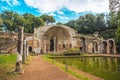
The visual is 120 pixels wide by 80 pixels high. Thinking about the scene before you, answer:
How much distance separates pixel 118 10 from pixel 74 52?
21.1 m

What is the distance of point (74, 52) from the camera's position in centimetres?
4059

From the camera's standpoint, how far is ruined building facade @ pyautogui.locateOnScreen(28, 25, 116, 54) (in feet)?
165

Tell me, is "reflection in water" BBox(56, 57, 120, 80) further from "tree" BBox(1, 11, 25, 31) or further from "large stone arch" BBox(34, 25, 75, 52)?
"tree" BBox(1, 11, 25, 31)

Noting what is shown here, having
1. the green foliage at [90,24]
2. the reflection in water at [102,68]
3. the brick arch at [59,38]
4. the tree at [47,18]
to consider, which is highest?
the tree at [47,18]

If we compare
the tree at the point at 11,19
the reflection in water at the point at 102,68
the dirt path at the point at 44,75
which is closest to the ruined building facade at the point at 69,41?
the tree at the point at 11,19

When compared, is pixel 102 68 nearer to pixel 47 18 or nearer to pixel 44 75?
pixel 44 75

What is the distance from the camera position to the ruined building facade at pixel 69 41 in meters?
50.2

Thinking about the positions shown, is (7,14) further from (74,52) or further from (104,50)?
(104,50)

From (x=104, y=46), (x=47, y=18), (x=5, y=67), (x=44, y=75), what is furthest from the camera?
(x=47, y=18)

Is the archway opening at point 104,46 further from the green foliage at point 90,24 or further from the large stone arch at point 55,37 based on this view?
the green foliage at point 90,24

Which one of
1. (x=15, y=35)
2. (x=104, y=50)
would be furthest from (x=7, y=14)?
(x=104, y=50)

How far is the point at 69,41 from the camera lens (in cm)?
5200

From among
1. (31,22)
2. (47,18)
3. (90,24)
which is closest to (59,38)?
(31,22)

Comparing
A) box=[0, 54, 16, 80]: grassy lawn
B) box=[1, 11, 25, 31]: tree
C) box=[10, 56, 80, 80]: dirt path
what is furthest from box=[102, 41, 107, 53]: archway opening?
box=[10, 56, 80, 80]: dirt path
